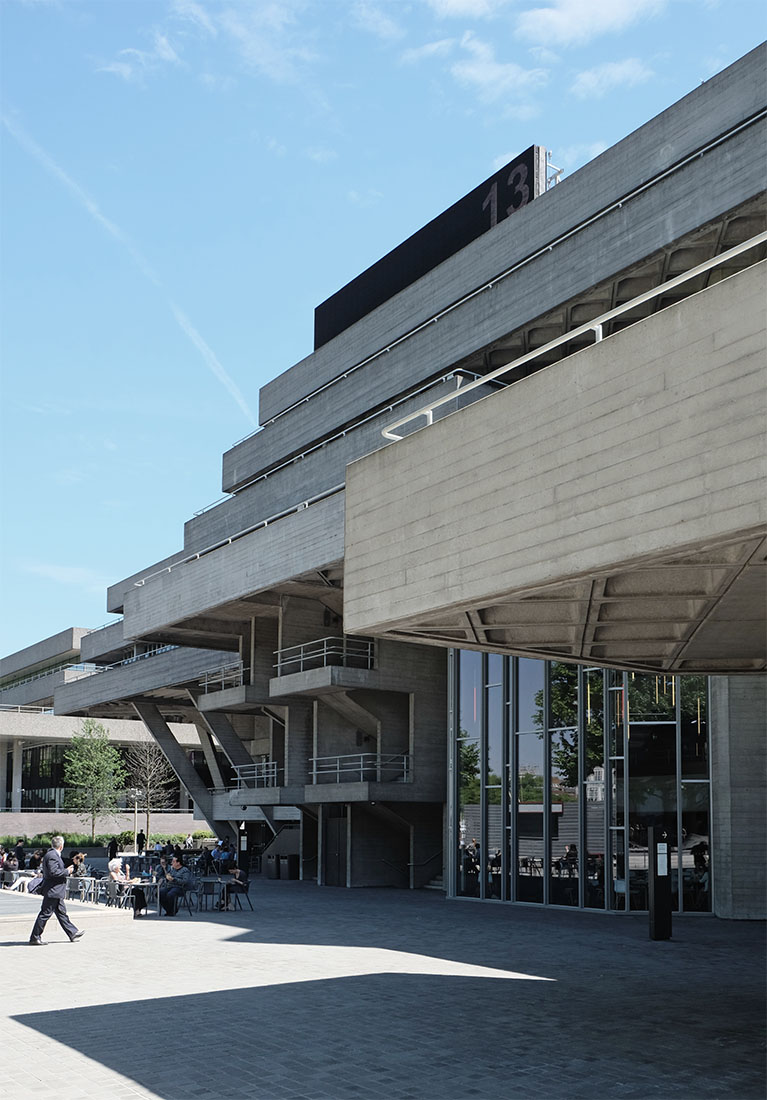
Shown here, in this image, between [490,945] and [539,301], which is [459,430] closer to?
[490,945]

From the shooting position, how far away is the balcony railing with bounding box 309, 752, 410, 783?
108ft

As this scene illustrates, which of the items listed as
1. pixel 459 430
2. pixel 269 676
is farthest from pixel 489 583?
pixel 269 676

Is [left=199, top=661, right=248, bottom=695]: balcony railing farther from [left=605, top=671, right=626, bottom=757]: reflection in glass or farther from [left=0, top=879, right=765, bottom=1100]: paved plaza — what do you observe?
[left=0, top=879, right=765, bottom=1100]: paved plaza

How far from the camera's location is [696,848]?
23078 millimetres

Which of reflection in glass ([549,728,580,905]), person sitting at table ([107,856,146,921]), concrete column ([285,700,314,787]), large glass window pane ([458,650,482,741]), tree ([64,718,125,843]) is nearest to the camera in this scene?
person sitting at table ([107,856,146,921])

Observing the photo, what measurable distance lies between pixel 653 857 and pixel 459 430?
1158cm

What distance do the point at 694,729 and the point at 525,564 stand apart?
1571cm

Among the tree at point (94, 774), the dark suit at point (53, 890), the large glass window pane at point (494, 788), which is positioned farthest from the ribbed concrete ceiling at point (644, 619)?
the tree at point (94, 774)

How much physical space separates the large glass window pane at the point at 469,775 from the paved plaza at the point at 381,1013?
7.98 metres

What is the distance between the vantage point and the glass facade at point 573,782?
23359 mm

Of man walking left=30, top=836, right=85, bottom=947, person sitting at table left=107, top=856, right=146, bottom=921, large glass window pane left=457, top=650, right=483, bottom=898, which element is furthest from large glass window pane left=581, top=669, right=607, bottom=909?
man walking left=30, top=836, right=85, bottom=947

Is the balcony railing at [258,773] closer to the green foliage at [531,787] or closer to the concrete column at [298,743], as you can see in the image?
the concrete column at [298,743]

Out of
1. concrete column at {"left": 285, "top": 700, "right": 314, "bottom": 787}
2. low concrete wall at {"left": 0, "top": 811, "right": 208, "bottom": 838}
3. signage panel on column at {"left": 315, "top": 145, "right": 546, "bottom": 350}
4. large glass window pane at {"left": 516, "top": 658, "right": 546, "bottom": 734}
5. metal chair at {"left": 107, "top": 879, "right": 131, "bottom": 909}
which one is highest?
signage panel on column at {"left": 315, "top": 145, "right": 546, "bottom": 350}

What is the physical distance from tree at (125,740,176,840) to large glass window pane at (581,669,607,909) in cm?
3789
